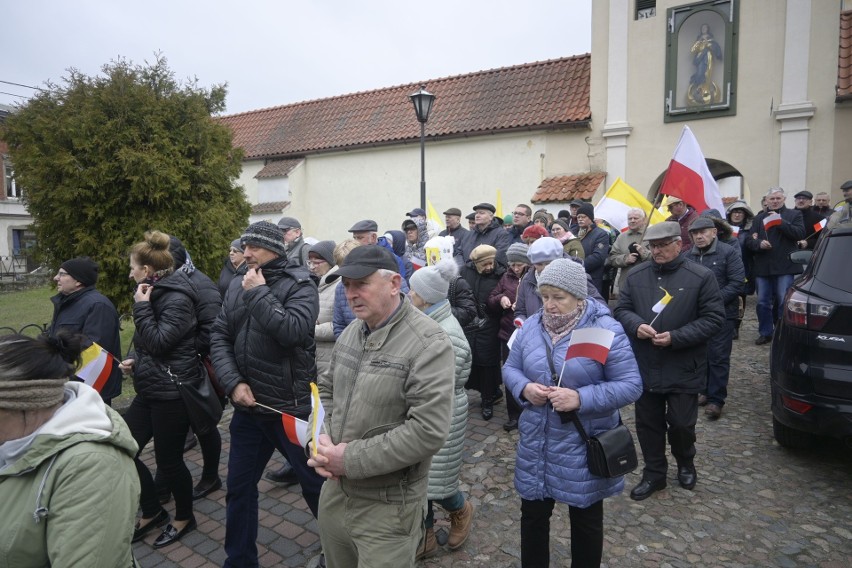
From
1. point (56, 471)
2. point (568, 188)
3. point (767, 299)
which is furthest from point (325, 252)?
point (568, 188)

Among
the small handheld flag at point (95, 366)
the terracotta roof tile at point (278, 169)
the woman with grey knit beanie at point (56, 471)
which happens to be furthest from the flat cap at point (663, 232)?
the terracotta roof tile at point (278, 169)

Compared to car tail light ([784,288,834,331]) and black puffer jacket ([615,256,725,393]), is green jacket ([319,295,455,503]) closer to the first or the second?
black puffer jacket ([615,256,725,393])

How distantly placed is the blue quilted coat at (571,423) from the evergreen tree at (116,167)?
20.9 feet

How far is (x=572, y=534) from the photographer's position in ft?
9.57

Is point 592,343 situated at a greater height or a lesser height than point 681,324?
greater

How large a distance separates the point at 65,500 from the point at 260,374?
1608mm

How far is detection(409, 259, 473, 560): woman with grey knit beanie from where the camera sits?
3.35 metres

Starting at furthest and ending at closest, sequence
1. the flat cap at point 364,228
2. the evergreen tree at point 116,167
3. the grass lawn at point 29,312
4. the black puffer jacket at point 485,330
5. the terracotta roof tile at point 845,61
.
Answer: the terracotta roof tile at point 845,61, the grass lawn at point 29,312, the evergreen tree at point 116,167, the black puffer jacket at point 485,330, the flat cap at point 364,228

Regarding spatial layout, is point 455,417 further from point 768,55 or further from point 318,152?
point 318,152

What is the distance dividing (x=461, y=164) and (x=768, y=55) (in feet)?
26.5

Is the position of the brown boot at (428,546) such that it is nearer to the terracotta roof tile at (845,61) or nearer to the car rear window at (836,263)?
the car rear window at (836,263)

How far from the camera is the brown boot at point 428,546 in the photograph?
339 centimetres

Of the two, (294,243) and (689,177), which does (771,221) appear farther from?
(294,243)

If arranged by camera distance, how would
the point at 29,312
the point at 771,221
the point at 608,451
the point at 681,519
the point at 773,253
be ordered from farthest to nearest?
the point at 29,312, the point at 771,221, the point at 773,253, the point at 681,519, the point at 608,451
